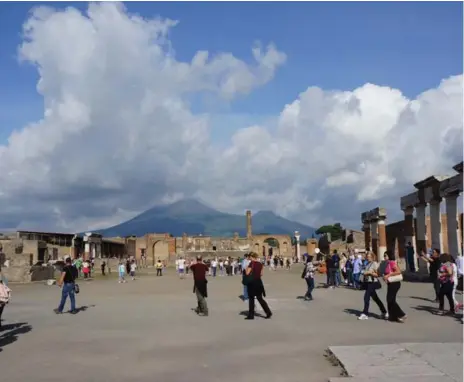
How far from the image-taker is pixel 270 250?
99438 mm

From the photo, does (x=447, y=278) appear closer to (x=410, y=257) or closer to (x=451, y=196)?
(x=451, y=196)

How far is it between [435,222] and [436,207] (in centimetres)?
81

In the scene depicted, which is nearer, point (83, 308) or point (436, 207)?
point (83, 308)

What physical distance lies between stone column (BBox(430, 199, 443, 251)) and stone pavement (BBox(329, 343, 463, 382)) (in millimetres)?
21438

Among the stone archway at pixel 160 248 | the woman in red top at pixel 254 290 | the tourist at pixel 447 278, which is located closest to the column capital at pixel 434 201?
the tourist at pixel 447 278

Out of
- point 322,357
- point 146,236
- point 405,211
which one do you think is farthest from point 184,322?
point 146,236

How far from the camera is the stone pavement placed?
Answer: 7.11 meters

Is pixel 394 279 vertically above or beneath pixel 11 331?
above

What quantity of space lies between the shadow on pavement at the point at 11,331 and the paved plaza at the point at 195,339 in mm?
22

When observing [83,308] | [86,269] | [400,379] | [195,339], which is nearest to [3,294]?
[195,339]

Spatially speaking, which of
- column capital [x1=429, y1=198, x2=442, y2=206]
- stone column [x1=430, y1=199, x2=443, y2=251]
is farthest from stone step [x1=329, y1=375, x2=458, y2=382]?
column capital [x1=429, y1=198, x2=442, y2=206]

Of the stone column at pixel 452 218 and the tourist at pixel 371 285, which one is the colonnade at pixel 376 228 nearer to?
the stone column at pixel 452 218

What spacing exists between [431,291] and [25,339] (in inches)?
592

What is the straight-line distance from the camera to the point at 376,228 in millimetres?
40250
